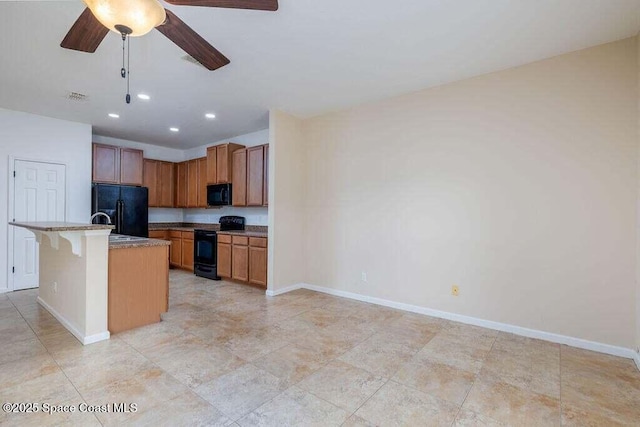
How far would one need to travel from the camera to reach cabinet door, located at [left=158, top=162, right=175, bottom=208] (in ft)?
21.9

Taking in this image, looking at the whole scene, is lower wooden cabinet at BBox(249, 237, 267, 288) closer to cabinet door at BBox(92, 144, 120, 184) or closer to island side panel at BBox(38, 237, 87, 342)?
island side panel at BBox(38, 237, 87, 342)

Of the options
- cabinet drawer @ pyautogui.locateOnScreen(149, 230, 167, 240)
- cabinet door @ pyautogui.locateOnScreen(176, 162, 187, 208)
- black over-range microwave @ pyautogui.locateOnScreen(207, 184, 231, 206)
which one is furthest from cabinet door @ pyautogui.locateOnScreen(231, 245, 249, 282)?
cabinet door @ pyautogui.locateOnScreen(176, 162, 187, 208)

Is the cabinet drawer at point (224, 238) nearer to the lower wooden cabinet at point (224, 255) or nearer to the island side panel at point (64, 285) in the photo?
the lower wooden cabinet at point (224, 255)

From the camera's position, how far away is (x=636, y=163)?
8.48 ft

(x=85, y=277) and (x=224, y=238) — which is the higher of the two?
(x=224, y=238)

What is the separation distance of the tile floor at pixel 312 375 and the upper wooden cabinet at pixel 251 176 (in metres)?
2.30

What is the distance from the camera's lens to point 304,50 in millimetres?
2838

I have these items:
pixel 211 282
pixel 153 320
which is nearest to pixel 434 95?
pixel 153 320

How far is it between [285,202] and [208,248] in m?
1.93

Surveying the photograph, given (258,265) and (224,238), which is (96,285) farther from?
(224,238)

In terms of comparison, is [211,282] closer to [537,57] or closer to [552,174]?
[552,174]

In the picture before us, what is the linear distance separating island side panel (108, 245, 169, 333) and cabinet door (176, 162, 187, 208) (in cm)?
369

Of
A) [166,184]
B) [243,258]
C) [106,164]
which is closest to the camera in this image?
[243,258]

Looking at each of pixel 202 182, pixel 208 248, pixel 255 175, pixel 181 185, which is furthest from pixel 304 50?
pixel 181 185
